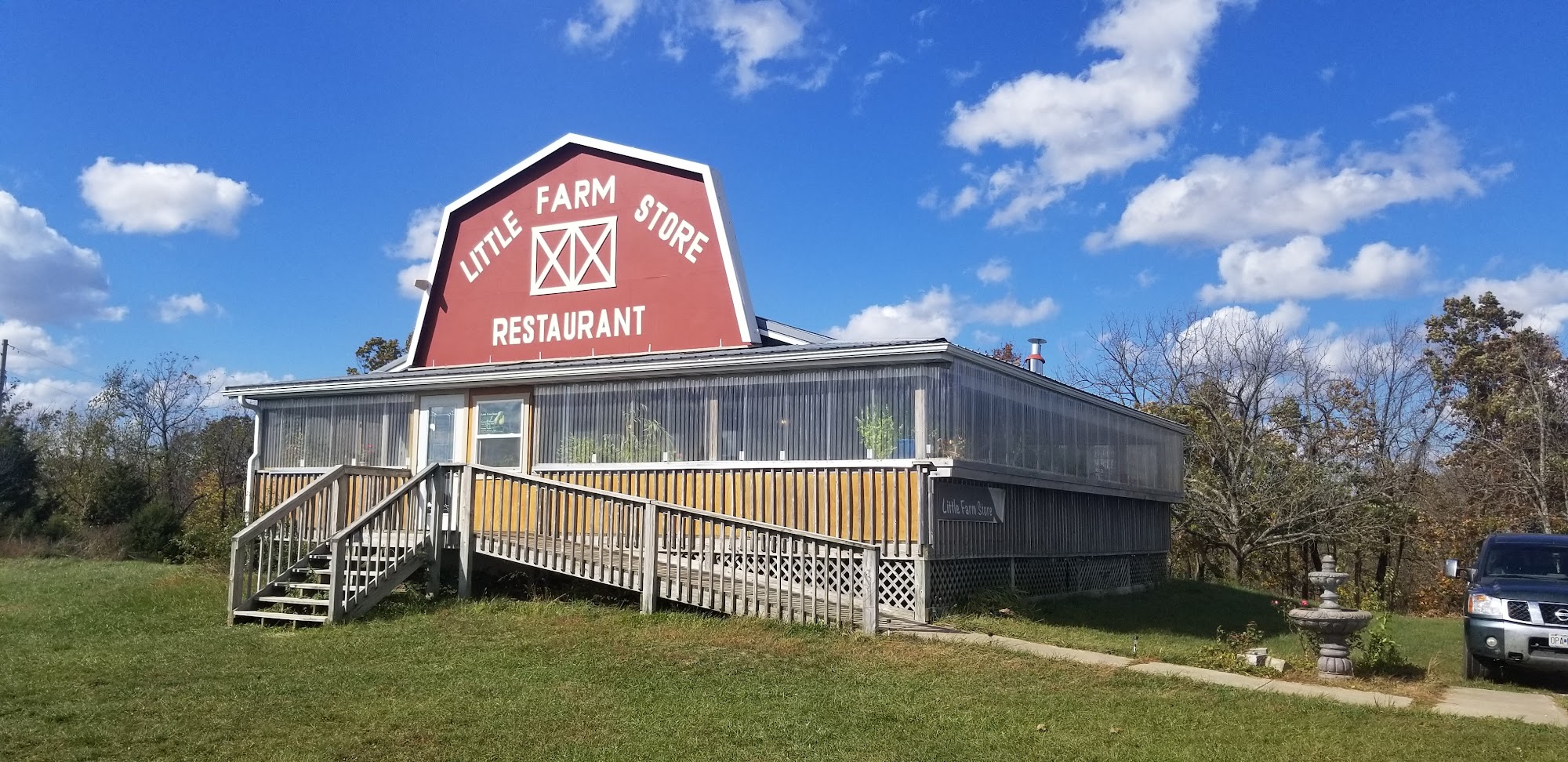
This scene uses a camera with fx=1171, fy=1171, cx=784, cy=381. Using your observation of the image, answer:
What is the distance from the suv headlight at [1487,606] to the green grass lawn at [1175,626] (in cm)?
68

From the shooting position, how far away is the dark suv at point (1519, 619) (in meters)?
11.0

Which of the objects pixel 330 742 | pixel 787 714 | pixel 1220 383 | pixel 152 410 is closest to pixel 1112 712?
pixel 787 714

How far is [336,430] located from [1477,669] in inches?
637

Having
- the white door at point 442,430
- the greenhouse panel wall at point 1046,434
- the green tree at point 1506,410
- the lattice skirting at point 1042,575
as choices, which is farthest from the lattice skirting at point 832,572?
the green tree at point 1506,410

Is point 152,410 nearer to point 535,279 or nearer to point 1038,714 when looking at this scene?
point 535,279

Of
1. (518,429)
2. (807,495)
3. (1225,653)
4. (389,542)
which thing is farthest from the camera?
(518,429)

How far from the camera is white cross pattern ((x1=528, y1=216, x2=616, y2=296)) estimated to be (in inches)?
794

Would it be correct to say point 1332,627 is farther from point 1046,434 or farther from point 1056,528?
point 1056,528

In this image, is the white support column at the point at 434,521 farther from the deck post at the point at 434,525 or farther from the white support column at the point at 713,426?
the white support column at the point at 713,426

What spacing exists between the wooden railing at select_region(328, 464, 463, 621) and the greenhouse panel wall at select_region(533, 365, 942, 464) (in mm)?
2569

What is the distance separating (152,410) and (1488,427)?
48.1 m

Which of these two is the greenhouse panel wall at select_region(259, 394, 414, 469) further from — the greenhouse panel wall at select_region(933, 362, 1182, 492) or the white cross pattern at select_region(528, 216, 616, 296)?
the greenhouse panel wall at select_region(933, 362, 1182, 492)

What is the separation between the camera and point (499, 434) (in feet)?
59.2

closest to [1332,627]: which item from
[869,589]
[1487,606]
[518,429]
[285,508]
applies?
[1487,606]
